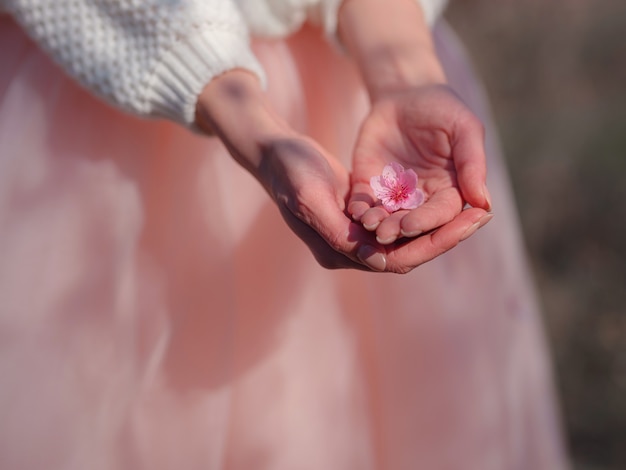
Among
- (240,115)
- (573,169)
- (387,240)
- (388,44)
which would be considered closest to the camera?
(387,240)

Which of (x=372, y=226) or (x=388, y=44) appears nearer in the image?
(x=372, y=226)

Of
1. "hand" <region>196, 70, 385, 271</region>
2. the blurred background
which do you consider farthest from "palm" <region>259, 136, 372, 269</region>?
the blurred background

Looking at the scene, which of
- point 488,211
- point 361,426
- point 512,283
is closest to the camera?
point 488,211

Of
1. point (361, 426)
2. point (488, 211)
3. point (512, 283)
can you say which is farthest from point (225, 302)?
point (512, 283)

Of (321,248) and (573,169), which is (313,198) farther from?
(573,169)

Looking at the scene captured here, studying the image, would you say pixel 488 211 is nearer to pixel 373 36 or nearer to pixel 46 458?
pixel 373 36

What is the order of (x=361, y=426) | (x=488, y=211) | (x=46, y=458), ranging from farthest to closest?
(x=361, y=426) < (x=46, y=458) < (x=488, y=211)

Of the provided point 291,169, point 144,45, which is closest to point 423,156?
point 291,169

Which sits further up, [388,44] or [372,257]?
[388,44]
